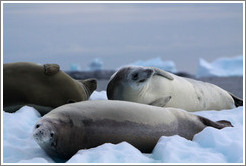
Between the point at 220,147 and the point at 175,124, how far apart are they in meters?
0.40

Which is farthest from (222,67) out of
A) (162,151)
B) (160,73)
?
(162,151)

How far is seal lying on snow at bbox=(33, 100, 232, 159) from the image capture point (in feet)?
8.80

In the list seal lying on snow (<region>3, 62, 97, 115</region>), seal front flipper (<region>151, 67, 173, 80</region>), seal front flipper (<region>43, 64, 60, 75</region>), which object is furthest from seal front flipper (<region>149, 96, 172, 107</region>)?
seal front flipper (<region>43, 64, 60, 75</region>)

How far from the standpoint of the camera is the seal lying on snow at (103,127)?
2682mm

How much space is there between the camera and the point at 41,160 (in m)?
2.56

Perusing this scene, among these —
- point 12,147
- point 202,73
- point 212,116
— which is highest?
point 12,147

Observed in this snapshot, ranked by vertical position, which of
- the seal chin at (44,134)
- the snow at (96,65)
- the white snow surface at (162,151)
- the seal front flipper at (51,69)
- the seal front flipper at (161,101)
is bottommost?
the snow at (96,65)

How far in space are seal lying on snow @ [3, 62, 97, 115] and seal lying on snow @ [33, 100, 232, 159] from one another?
1.27 metres

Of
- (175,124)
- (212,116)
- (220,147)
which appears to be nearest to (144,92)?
(212,116)

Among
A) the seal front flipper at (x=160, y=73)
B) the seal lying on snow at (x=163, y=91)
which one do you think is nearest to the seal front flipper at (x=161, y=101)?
the seal lying on snow at (x=163, y=91)

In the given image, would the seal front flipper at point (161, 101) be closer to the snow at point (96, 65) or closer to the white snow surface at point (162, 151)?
the white snow surface at point (162, 151)

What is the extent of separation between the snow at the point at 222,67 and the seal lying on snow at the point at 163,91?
12.1m

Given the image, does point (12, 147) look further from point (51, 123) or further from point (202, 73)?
point (202, 73)

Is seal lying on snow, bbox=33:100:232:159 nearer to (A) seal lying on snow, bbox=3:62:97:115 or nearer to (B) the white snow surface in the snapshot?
(B) the white snow surface
